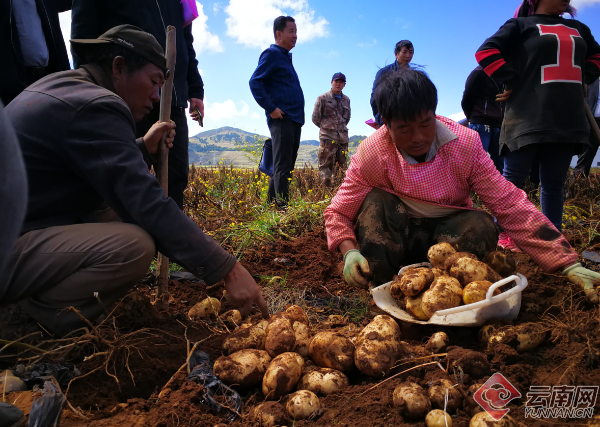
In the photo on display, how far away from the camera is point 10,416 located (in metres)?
1.28

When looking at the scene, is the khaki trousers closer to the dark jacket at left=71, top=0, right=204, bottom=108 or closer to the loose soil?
the loose soil

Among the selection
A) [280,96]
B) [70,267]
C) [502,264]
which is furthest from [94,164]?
[280,96]

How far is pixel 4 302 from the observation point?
1824mm

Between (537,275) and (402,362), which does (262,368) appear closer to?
(402,362)

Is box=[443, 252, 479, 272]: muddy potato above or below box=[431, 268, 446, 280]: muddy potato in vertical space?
above

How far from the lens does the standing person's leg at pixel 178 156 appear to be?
312cm

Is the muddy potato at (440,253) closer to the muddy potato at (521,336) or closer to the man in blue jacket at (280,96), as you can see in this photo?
the muddy potato at (521,336)

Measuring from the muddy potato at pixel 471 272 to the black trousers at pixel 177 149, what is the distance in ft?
7.13

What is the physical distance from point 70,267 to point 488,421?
180 cm

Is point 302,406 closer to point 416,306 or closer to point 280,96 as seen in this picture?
point 416,306

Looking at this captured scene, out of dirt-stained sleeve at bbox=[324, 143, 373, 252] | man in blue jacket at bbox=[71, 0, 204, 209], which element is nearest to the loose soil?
dirt-stained sleeve at bbox=[324, 143, 373, 252]

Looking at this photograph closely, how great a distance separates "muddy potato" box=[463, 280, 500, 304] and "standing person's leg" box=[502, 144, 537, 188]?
5.30 feet

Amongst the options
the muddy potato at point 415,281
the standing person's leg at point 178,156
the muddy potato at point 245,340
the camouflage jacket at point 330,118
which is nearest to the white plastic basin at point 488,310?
the muddy potato at point 415,281

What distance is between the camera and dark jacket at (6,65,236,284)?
68.9 inches
